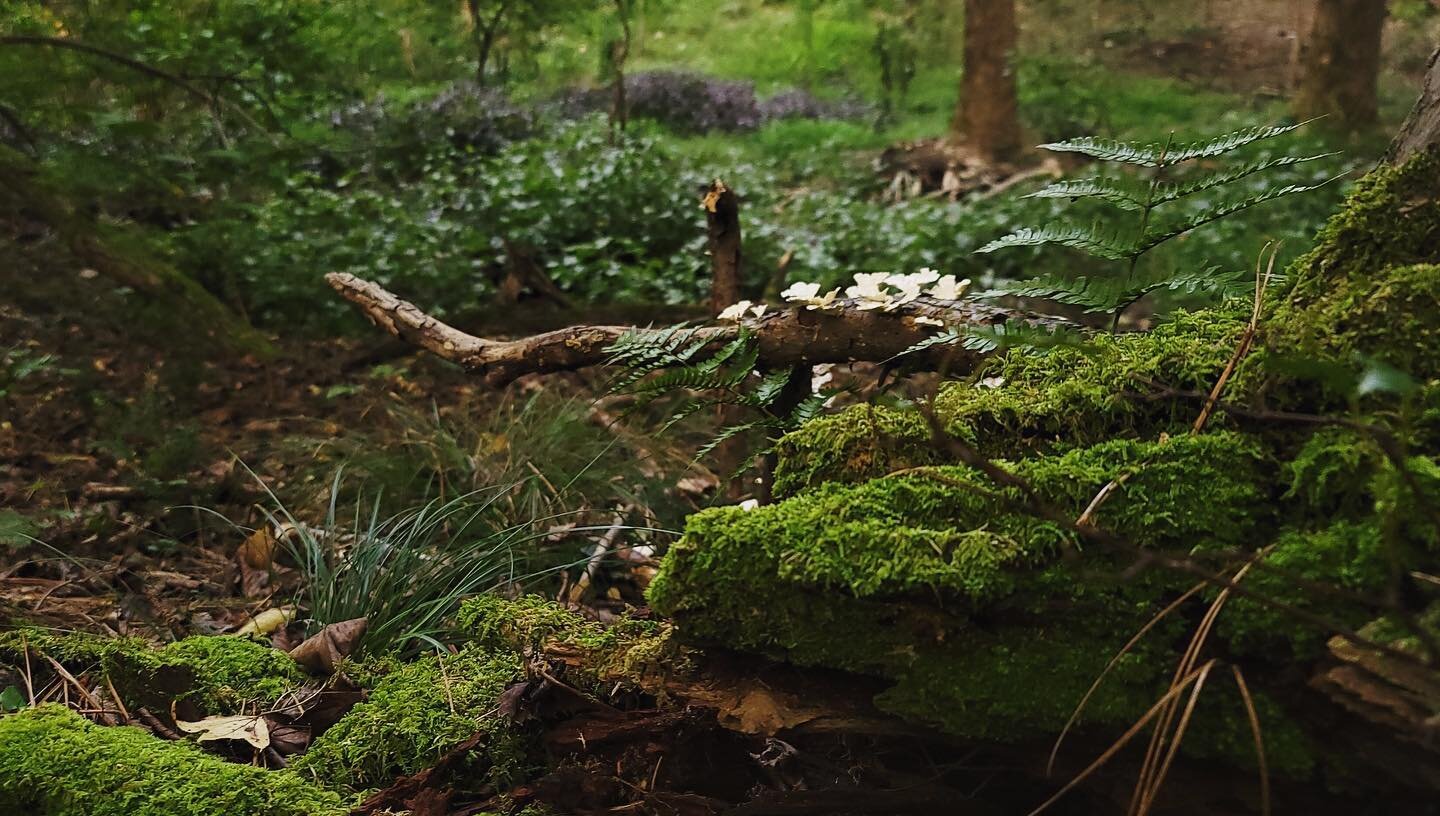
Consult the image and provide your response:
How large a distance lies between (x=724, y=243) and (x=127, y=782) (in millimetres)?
2283

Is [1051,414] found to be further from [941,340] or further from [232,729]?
[232,729]

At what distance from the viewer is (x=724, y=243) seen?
331cm

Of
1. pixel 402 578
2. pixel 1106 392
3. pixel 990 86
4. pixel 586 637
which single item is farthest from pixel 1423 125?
pixel 990 86

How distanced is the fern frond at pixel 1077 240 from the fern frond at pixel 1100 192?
0.07m

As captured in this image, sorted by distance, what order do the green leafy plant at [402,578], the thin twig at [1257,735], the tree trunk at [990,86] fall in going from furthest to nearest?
the tree trunk at [990,86], the green leafy plant at [402,578], the thin twig at [1257,735]

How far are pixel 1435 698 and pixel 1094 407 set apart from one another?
0.75m

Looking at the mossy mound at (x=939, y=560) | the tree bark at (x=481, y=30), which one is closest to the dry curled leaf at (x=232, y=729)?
the mossy mound at (x=939, y=560)

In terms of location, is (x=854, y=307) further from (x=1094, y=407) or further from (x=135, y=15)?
(x=135, y=15)

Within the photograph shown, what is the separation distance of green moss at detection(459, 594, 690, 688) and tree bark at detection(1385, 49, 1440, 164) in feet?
4.70

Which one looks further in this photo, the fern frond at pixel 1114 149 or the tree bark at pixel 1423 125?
the fern frond at pixel 1114 149

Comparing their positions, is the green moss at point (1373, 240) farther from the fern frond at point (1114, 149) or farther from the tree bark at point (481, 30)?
the tree bark at point (481, 30)

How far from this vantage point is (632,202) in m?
7.53

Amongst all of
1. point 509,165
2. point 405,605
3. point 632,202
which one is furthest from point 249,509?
point 509,165

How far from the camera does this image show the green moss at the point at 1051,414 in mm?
1625
